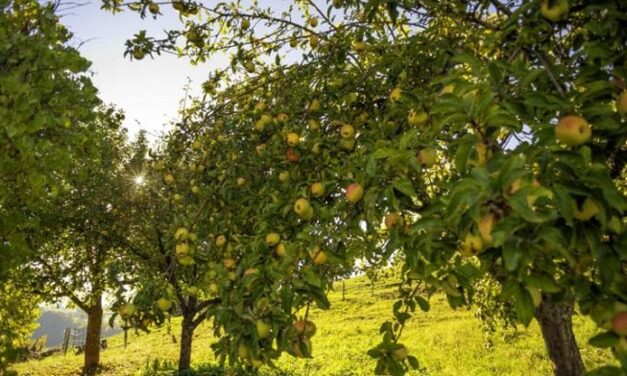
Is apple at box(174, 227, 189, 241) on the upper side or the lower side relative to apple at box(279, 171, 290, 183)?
lower

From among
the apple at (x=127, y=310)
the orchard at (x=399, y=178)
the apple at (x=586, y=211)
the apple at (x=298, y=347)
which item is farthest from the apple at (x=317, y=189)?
the apple at (x=586, y=211)

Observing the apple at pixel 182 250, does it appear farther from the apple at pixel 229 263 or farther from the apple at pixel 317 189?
the apple at pixel 317 189

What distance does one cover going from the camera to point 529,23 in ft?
9.02

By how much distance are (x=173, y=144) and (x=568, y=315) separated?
621 cm

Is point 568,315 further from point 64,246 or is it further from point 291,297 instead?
point 64,246

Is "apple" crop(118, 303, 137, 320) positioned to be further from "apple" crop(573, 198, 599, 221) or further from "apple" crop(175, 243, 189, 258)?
"apple" crop(573, 198, 599, 221)

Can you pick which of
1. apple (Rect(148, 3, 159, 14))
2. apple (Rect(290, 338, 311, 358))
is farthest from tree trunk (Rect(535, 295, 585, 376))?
apple (Rect(148, 3, 159, 14))

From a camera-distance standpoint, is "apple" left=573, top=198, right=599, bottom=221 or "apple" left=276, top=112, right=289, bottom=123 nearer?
"apple" left=573, top=198, right=599, bottom=221

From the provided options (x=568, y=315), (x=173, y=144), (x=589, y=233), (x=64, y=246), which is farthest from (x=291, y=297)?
(x=64, y=246)

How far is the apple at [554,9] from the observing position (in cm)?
235

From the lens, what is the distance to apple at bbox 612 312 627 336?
1706 millimetres

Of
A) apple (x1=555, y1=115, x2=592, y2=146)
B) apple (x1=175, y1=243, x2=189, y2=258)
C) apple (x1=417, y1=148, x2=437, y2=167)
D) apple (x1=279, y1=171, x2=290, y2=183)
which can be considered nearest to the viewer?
apple (x1=555, y1=115, x2=592, y2=146)

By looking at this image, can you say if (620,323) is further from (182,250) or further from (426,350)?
(426,350)

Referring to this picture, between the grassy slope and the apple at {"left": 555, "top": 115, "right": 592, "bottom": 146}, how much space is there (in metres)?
9.06
